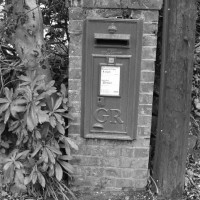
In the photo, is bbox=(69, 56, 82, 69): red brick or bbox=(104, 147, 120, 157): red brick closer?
bbox=(69, 56, 82, 69): red brick

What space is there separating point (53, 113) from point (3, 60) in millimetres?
896

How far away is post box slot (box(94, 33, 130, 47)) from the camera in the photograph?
293cm

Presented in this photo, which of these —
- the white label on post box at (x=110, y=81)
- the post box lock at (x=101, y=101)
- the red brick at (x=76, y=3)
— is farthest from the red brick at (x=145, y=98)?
the red brick at (x=76, y=3)

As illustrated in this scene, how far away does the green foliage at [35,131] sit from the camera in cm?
294

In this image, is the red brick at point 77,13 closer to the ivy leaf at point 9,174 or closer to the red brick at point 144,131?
the red brick at point 144,131

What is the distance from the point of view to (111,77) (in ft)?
10.1

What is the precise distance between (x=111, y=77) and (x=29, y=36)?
922 millimetres

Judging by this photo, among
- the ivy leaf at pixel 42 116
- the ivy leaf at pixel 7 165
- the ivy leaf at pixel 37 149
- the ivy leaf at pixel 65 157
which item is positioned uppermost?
the ivy leaf at pixel 42 116

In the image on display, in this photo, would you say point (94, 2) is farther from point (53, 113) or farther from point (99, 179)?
point (99, 179)

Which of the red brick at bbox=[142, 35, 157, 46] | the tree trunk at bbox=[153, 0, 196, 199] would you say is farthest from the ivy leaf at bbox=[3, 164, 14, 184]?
the red brick at bbox=[142, 35, 157, 46]

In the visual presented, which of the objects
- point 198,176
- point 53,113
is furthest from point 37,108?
point 198,176

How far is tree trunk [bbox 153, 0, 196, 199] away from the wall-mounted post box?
0.26 metres

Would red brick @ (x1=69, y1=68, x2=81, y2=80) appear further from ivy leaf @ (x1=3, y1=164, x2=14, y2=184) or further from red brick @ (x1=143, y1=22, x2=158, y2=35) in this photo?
ivy leaf @ (x1=3, y1=164, x2=14, y2=184)

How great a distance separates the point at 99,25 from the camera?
117 inches
